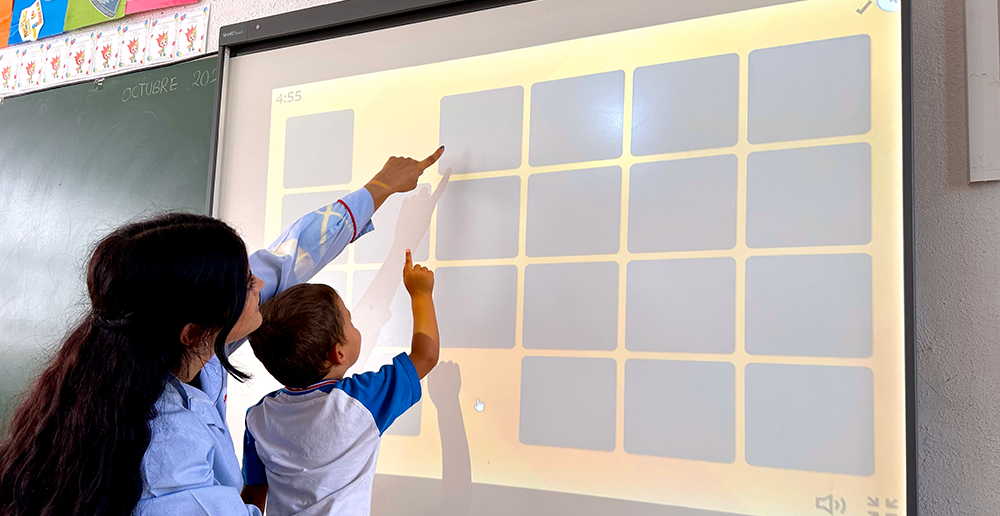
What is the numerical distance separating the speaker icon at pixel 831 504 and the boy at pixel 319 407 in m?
0.63

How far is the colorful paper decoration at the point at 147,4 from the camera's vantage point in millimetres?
1896

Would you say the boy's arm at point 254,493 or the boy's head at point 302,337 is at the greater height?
the boy's head at point 302,337

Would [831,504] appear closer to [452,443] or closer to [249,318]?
[452,443]

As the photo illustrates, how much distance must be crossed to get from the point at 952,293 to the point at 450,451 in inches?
34.5

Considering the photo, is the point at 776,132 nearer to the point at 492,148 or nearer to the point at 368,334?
the point at 492,148

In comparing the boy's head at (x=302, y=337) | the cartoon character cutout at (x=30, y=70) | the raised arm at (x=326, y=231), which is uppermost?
the cartoon character cutout at (x=30, y=70)

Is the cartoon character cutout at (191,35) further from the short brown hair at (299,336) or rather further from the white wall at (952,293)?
the white wall at (952,293)

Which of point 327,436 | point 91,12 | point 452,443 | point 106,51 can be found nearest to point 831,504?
point 452,443

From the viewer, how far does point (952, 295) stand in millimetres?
1075

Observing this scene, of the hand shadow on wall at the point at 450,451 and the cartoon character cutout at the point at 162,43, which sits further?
the cartoon character cutout at the point at 162,43

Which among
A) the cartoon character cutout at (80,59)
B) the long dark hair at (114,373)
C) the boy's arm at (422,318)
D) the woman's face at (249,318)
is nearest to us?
the long dark hair at (114,373)

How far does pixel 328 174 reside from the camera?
1.55 m

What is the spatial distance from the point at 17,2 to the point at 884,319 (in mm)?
2500

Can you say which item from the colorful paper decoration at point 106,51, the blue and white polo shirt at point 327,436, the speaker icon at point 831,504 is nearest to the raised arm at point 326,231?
the blue and white polo shirt at point 327,436
